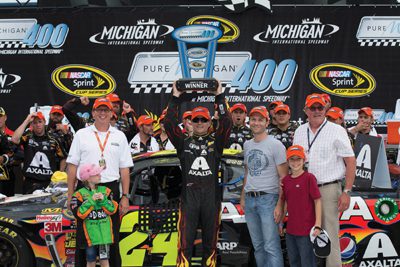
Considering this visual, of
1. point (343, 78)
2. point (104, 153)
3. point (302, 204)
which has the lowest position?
point (302, 204)

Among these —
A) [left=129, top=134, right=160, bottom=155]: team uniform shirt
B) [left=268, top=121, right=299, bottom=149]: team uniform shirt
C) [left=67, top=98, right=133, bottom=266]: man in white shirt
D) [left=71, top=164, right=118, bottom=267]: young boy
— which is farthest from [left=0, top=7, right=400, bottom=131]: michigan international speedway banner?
[left=71, top=164, right=118, bottom=267]: young boy

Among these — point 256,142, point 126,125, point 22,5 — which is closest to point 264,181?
point 256,142

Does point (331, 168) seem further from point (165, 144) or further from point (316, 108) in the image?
point (165, 144)

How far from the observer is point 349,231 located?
19.1 ft

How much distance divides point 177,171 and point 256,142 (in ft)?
3.06

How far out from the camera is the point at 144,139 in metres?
8.33

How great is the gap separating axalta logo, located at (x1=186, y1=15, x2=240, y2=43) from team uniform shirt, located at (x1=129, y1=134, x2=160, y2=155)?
358 centimetres

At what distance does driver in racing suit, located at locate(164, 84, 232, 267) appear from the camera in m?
5.59

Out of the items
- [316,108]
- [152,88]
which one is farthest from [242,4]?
[316,108]

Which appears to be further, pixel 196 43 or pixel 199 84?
pixel 196 43

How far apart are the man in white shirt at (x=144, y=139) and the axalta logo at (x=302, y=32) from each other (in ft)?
12.9

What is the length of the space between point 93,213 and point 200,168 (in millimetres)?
1034

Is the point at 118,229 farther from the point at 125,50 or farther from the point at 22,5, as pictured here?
the point at 22,5

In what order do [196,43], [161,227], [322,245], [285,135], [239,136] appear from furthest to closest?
[196,43] < [239,136] < [285,135] < [161,227] < [322,245]
